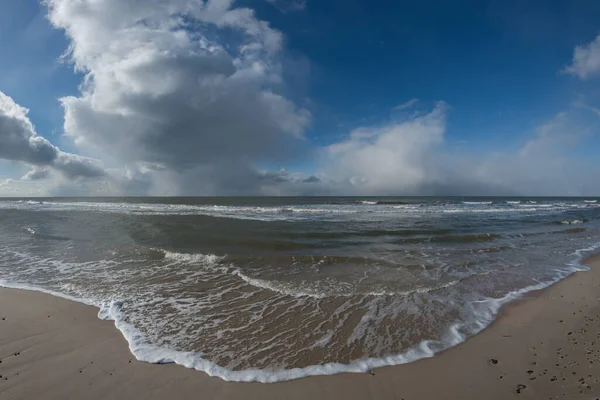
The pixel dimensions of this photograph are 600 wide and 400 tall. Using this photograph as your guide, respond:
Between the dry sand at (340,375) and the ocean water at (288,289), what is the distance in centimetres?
27

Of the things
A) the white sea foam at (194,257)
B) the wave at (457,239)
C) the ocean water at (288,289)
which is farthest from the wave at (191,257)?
the wave at (457,239)

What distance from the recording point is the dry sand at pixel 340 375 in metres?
3.73

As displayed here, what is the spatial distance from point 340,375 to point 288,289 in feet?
13.4

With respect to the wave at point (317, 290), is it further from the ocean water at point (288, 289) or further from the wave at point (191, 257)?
the wave at point (191, 257)

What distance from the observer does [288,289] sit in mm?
8102

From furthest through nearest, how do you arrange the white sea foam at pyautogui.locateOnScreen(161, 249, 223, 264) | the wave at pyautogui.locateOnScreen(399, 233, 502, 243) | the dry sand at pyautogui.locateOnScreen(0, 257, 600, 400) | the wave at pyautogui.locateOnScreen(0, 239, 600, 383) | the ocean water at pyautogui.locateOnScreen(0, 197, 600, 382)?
the wave at pyautogui.locateOnScreen(399, 233, 502, 243)
the white sea foam at pyautogui.locateOnScreen(161, 249, 223, 264)
the ocean water at pyautogui.locateOnScreen(0, 197, 600, 382)
the wave at pyautogui.locateOnScreen(0, 239, 600, 383)
the dry sand at pyautogui.locateOnScreen(0, 257, 600, 400)

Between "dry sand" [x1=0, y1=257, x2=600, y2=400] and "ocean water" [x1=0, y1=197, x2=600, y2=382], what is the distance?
10.8 inches

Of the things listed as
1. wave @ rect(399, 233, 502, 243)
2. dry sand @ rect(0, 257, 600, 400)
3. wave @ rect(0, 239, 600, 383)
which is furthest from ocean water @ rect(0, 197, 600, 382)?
dry sand @ rect(0, 257, 600, 400)

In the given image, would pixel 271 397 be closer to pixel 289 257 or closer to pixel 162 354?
pixel 162 354

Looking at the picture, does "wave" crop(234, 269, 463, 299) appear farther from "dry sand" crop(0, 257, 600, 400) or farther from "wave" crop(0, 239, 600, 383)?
"dry sand" crop(0, 257, 600, 400)

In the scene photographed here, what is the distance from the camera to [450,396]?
144 inches

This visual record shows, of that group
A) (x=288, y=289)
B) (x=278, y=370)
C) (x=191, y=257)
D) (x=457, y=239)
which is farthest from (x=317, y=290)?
(x=457, y=239)

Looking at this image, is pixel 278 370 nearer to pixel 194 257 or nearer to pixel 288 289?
pixel 288 289

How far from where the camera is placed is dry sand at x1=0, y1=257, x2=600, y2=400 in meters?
3.73
